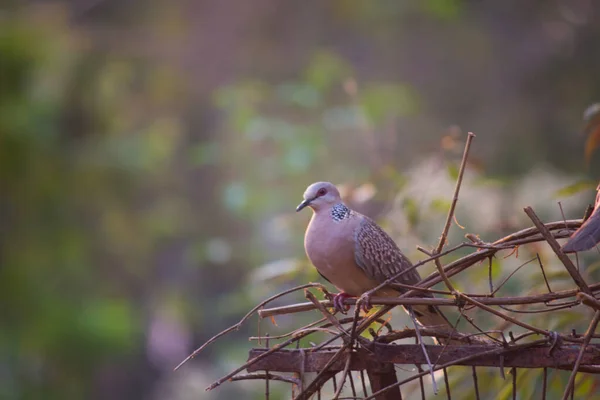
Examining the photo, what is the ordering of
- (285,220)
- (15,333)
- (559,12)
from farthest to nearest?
1. (15,333)
2. (559,12)
3. (285,220)

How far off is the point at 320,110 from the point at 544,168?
170 cm

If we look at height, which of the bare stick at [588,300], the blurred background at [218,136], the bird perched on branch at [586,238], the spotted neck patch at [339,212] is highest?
the blurred background at [218,136]

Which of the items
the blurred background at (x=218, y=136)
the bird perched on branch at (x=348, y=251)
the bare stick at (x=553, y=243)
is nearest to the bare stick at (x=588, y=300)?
the bare stick at (x=553, y=243)

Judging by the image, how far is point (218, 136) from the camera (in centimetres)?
636

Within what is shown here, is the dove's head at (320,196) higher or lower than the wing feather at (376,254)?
higher

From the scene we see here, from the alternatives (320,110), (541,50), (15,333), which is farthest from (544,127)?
(15,333)

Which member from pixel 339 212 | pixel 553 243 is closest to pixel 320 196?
pixel 339 212

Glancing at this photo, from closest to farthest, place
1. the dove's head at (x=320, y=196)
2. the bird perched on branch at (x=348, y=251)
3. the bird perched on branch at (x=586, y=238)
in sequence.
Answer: the bird perched on branch at (x=586, y=238), the bird perched on branch at (x=348, y=251), the dove's head at (x=320, y=196)

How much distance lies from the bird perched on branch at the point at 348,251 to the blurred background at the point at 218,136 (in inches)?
42.4

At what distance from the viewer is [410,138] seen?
4.98m

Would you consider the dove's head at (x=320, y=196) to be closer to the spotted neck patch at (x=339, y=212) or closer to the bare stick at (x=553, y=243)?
the spotted neck patch at (x=339, y=212)

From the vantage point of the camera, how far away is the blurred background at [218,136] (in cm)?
405

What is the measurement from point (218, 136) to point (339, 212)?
188 inches

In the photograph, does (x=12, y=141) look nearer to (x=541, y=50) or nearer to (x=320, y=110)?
(x=320, y=110)
